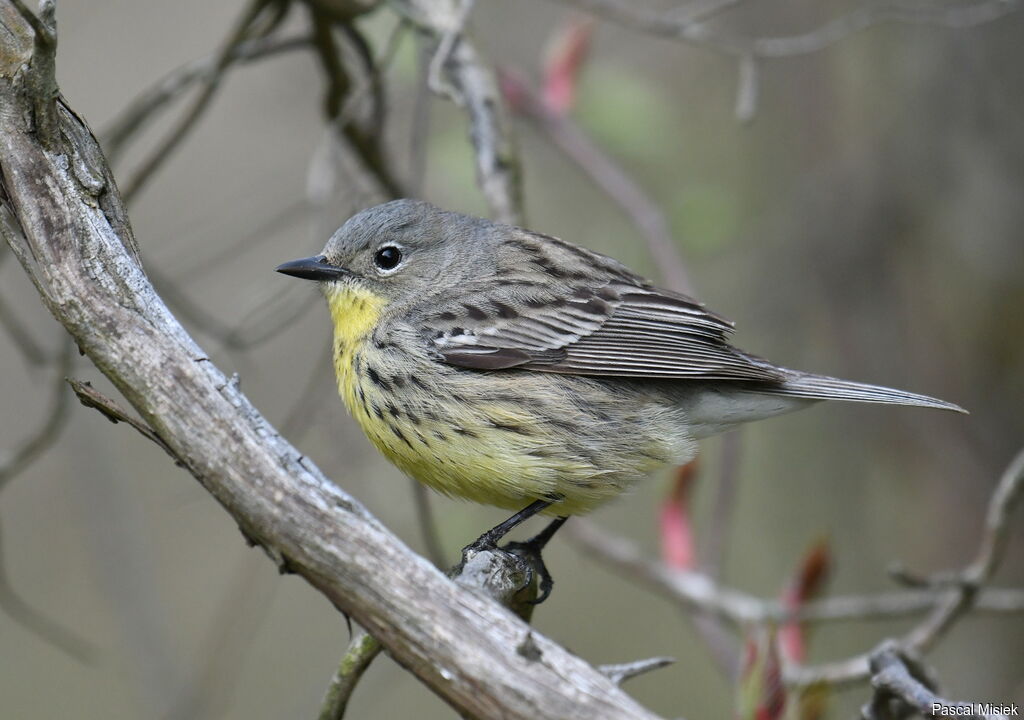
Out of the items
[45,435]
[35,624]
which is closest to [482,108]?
[45,435]

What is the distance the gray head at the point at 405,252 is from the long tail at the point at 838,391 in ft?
4.26

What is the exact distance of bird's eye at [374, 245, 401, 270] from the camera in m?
4.62

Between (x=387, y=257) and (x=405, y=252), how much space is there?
86 mm

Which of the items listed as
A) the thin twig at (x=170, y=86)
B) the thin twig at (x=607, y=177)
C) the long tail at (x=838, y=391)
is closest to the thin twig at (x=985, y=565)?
the long tail at (x=838, y=391)

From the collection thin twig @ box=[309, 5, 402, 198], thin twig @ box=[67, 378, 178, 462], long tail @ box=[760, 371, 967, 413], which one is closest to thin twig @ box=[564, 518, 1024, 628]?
long tail @ box=[760, 371, 967, 413]

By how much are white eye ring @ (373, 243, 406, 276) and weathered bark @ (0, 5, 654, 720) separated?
2131mm

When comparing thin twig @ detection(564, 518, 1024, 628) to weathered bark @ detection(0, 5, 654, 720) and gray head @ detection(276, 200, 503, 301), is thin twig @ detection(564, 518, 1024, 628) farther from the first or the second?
weathered bark @ detection(0, 5, 654, 720)

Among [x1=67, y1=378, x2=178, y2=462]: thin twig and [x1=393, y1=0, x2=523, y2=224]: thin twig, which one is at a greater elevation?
[x1=393, y1=0, x2=523, y2=224]: thin twig

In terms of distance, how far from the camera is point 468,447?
3.97m

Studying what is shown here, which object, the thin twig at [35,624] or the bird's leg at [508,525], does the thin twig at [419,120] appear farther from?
the thin twig at [35,624]

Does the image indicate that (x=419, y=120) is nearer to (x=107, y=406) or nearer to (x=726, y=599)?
(x=726, y=599)

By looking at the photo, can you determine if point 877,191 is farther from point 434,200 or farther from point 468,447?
point 468,447

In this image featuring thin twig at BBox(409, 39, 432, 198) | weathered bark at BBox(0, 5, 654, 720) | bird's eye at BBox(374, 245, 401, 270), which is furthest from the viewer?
thin twig at BBox(409, 39, 432, 198)

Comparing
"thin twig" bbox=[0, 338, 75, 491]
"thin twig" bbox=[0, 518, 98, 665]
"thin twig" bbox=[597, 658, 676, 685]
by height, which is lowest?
"thin twig" bbox=[0, 518, 98, 665]
